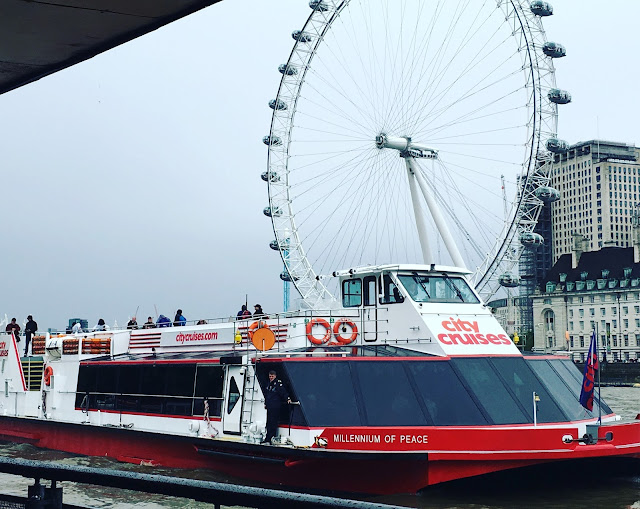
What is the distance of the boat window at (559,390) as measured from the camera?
52.8 ft

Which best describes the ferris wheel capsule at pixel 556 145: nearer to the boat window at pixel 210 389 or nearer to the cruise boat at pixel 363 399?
the cruise boat at pixel 363 399

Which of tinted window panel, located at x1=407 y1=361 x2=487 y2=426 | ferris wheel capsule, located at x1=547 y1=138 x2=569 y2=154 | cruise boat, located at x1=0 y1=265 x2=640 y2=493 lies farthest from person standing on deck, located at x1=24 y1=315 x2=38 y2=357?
ferris wheel capsule, located at x1=547 y1=138 x2=569 y2=154

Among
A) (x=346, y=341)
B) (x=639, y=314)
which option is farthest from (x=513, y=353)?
(x=639, y=314)

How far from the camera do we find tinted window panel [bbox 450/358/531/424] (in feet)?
49.1

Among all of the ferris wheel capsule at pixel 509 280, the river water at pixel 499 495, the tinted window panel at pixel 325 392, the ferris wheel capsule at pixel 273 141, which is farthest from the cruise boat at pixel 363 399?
the ferris wheel capsule at pixel 273 141

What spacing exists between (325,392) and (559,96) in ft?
68.2

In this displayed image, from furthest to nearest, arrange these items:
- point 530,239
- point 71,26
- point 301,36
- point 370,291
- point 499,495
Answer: point 301,36 < point 530,239 < point 370,291 < point 499,495 < point 71,26

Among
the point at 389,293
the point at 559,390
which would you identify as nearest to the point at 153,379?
the point at 389,293

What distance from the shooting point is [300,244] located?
37.6 meters

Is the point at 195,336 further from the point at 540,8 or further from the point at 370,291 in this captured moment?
the point at 540,8

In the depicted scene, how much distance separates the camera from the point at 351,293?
17.9 meters

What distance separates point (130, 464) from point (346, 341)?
18.2 ft

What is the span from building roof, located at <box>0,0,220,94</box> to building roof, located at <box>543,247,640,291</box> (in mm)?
135704

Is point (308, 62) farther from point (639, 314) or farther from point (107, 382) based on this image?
point (639, 314)
